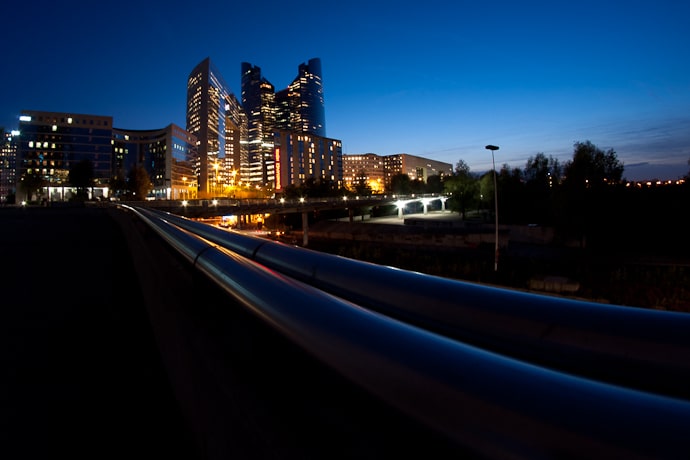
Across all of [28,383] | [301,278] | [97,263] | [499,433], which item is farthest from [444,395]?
[97,263]

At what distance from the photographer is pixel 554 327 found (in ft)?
3.10

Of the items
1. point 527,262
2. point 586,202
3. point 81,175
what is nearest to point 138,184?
point 81,175

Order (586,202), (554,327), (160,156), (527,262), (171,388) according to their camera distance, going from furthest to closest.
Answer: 1. (160,156)
2. (586,202)
3. (527,262)
4. (171,388)
5. (554,327)

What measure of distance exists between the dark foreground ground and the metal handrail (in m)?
0.40

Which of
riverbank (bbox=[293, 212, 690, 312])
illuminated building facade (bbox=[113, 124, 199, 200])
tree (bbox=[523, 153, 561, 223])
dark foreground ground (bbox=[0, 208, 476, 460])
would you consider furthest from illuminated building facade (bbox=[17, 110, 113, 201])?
dark foreground ground (bbox=[0, 208, 476, 460])

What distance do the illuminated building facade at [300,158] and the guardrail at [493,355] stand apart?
150 meters

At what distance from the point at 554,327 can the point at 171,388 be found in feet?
7.70

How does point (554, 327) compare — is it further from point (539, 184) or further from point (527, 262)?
point (539, 184)

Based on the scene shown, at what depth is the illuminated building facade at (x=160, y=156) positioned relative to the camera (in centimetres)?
13012

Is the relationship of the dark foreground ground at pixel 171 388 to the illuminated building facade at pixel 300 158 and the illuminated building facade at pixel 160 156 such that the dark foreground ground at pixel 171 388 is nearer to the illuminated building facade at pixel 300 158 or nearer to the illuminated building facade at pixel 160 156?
the illuminated building facade at pixel 160 156

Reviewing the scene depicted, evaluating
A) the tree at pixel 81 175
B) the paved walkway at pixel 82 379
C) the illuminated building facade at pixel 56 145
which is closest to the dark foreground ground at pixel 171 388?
the paved walkway at pixel 82 379

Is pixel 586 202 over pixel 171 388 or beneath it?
over

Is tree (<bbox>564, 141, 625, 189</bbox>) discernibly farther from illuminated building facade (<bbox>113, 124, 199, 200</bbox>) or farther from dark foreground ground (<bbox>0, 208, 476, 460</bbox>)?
illuminated building facade (<bbox>113, 124, 199, 200</bbox>)

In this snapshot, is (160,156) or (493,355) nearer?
(493,355)
